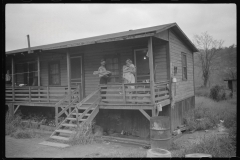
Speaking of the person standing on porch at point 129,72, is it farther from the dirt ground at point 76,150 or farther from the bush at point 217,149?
the bush at point 217,149

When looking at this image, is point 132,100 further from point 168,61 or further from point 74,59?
point 74,59

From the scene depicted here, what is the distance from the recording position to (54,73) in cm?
1405

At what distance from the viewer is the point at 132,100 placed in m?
8.58

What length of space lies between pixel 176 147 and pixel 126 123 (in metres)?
3.55

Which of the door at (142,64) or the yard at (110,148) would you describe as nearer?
the yard at (110,148)

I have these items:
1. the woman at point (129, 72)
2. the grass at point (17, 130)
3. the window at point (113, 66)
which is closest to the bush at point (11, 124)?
the grass at point (17, 130)

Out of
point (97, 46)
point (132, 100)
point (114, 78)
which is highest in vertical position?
point (97, 46)

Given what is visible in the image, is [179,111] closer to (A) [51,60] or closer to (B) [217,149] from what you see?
(B) [217,149]

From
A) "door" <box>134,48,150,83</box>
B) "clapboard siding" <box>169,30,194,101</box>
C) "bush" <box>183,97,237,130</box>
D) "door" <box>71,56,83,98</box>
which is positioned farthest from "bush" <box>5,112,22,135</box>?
"bush" <box>183,97,237,130</box>

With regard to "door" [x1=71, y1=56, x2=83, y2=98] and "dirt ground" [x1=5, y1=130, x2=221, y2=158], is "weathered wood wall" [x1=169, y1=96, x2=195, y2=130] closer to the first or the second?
"dirt ground" [x1=5, y1=130, x2=221, y2=158]

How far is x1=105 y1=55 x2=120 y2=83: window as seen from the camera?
37.3 feet

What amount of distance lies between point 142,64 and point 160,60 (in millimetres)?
984

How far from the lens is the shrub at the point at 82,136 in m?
8.20
